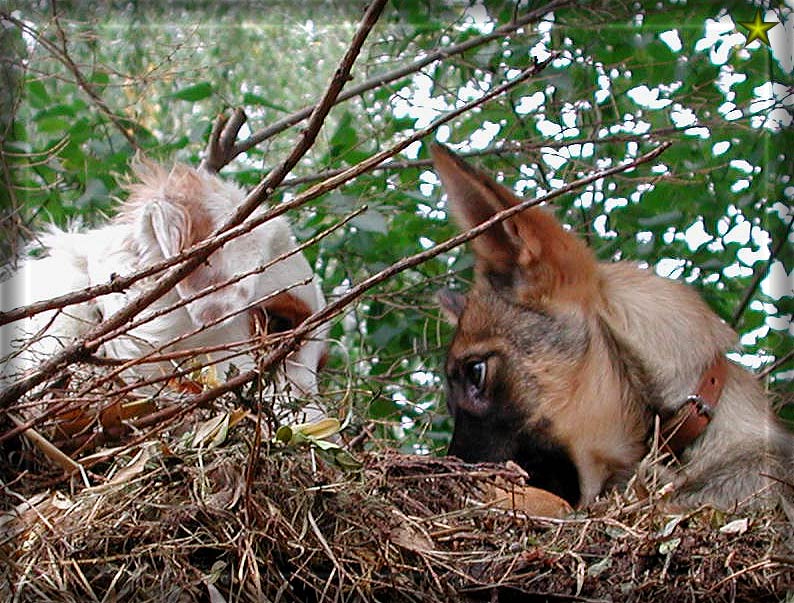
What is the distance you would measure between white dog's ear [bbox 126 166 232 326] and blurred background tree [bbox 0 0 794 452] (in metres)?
0.52

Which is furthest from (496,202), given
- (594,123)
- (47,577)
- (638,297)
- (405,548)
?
(47,577)

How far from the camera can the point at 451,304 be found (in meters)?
4.11

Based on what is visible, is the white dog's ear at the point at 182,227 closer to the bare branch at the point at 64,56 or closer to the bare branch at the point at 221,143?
the bare branch at the point at 221,143

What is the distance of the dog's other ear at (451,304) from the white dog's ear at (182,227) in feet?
2.84

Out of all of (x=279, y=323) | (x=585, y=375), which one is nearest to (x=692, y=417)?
(x=585, y=375)

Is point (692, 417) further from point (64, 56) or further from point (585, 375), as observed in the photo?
point (64, 56)

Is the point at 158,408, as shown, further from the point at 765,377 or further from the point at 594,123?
the point at 594,123

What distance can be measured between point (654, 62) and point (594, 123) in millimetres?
313

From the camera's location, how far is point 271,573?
7.22ft

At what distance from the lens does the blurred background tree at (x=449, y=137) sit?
4.19 meters

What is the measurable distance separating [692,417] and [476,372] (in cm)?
68

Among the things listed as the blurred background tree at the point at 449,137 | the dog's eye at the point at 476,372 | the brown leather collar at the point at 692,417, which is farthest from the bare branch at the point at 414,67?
the brown leather collar at the point at 692,417

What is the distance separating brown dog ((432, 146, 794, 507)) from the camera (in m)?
3.43

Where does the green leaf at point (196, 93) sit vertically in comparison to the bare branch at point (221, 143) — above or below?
above
